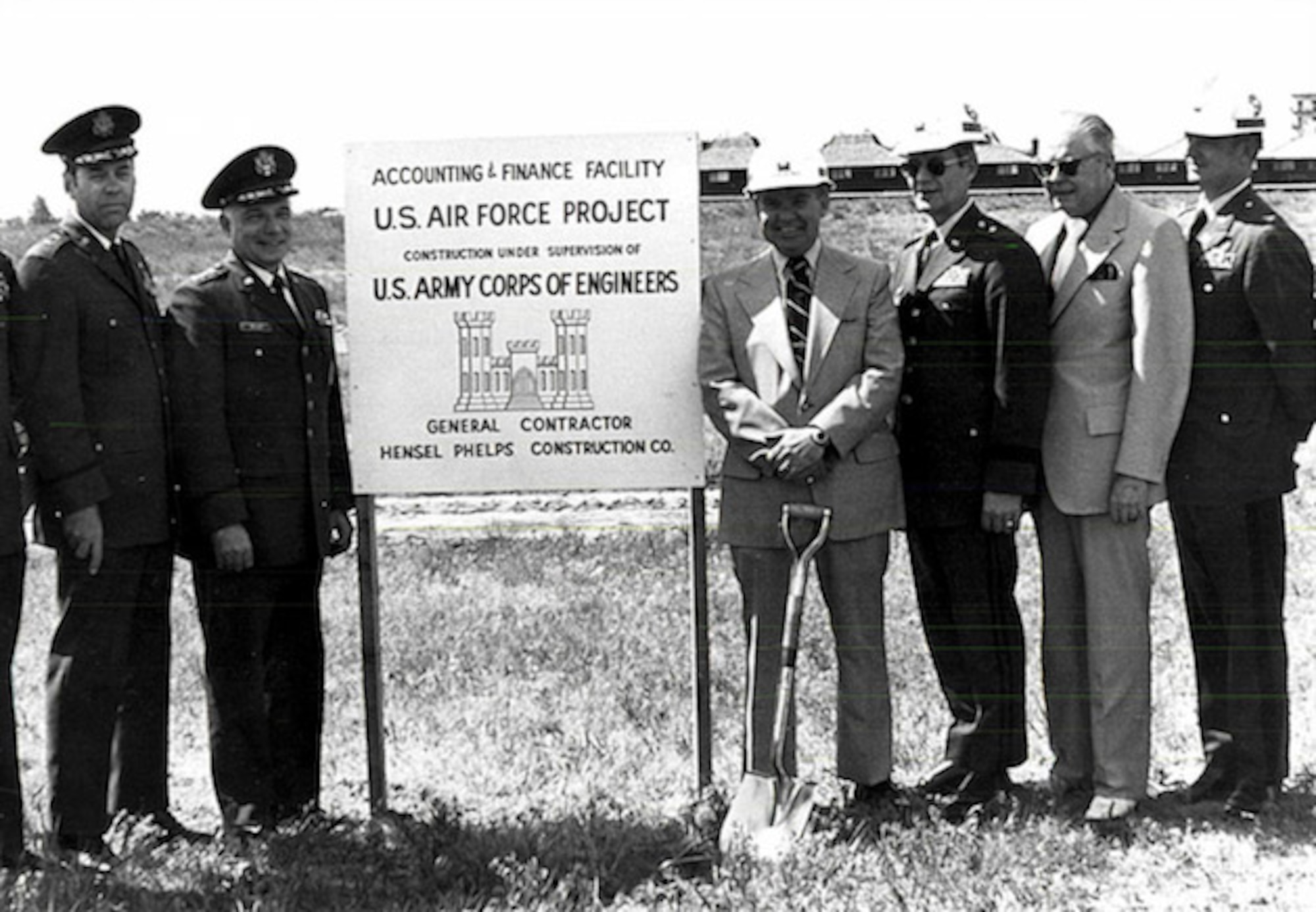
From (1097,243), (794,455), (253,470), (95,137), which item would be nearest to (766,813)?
(794,455)

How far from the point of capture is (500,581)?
9.48 metres

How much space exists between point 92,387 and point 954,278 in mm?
2840

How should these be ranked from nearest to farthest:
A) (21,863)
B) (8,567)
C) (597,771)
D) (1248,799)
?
(8,567), (21,863), (1248,799), (597,771)

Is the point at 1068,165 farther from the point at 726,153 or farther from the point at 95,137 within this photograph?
the point at 726,153

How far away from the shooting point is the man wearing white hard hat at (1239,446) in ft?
15.9

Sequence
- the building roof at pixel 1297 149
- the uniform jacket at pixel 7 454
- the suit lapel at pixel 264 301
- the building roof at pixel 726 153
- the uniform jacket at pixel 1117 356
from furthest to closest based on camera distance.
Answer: the building roof at pixel 726 153
the building roof at pixel 1297 149
the suit lapel at pixel 264 301
the uniform jacket at pixel 1117 356
the uniform jacket at pixel 7 454

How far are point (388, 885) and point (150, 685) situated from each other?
118 centimetres

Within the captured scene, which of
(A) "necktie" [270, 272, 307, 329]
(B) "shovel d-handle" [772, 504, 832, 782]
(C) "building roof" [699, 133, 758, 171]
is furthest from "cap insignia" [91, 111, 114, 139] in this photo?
(C) "building roof" [699, 133, 758, 171]

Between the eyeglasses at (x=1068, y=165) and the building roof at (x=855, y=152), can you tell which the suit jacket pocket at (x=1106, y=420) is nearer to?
the eyeglasses at (x=1068, y=165)

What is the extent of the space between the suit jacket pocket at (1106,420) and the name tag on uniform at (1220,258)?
1.94ft

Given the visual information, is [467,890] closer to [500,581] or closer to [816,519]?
[816,519]

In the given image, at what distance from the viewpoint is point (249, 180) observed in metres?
4.95

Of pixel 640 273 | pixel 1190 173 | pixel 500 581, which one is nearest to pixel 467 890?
pixel 640 273

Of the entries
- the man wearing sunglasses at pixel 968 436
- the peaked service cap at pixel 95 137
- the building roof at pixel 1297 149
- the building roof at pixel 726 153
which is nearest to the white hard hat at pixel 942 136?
the man wearing sunglasses at pixel 968 436
